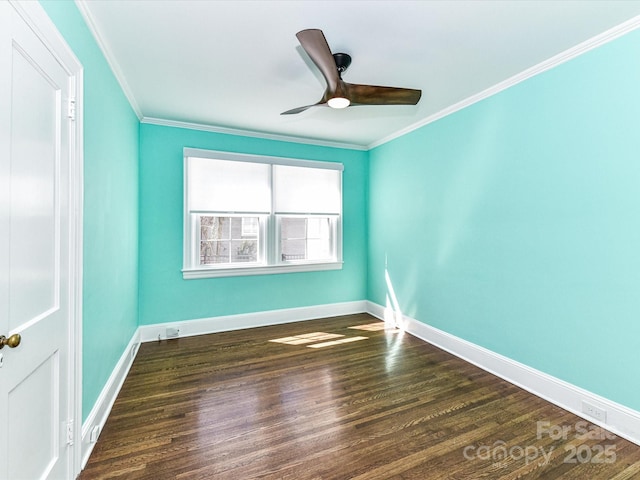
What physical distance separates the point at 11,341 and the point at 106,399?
1402mm

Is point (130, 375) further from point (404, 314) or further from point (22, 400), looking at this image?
point (404, 314)

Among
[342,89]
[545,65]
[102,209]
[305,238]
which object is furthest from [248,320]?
[545,65]

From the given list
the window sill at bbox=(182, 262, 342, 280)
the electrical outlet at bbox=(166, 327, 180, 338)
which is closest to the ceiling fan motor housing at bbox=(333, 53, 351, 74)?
the window sill at bbox=(182, 262, 342, 280)

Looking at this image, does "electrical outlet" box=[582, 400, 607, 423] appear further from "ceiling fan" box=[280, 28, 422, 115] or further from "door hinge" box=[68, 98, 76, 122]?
"door hinge" box=[68, 98, 76, 122]

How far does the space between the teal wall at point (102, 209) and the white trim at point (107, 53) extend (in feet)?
0.17

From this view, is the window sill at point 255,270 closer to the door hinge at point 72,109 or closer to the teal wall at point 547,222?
the teal wall at point 547,222

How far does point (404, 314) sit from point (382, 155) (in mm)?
2266

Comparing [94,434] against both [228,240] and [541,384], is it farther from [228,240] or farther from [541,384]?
[541,384]

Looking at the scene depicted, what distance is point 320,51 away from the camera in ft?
5.86

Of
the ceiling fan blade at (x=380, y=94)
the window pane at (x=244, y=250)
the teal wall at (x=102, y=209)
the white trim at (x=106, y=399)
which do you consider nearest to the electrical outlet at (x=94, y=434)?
the white trim at (x=106, y=399)

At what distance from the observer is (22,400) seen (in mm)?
1200

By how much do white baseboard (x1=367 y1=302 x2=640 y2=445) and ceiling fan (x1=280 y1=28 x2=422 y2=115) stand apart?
94.7 inches

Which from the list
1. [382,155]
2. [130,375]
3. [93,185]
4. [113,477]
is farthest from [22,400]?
[382,155]

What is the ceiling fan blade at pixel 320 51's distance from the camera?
64.4 inches
